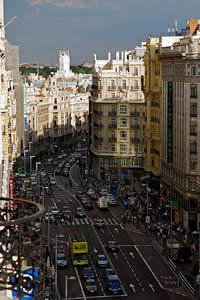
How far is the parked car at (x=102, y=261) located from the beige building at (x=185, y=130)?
17.8 metres

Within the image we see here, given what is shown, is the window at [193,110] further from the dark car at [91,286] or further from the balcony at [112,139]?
the balcony at [112,139]

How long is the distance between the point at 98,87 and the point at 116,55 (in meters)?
17.9

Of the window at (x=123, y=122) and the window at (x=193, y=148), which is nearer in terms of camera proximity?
the window at (x=193, y=148)

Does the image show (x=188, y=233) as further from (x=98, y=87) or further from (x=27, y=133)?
(x=27, y=133)

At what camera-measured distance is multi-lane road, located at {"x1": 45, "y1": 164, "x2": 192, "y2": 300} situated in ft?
185

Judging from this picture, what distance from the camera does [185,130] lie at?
8281 cm

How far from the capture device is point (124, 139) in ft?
411

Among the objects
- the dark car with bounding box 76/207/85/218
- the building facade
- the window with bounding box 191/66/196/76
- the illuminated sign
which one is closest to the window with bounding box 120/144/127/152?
the building facade

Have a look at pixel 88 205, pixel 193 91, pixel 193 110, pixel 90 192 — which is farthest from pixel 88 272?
pixel 90 192

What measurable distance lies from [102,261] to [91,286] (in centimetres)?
842

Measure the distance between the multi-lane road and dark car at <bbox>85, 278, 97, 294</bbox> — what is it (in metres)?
0.45

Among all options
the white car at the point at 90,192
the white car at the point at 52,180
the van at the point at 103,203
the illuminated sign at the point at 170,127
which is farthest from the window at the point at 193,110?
the white car at the point at 52,180

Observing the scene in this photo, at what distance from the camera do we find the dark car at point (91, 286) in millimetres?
56188

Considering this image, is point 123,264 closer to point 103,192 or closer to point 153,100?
point 103,192
